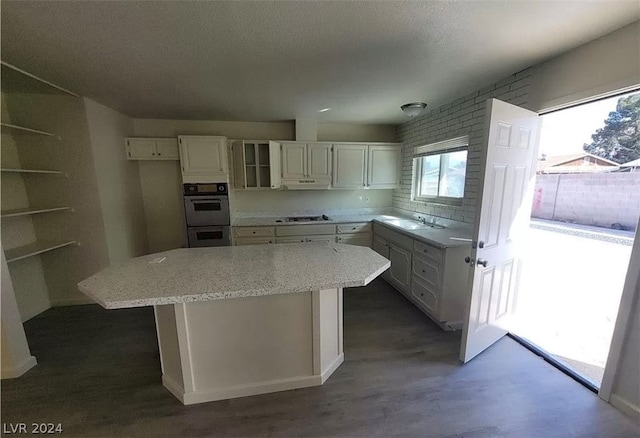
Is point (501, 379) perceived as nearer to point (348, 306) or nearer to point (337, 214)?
point (348, 306)

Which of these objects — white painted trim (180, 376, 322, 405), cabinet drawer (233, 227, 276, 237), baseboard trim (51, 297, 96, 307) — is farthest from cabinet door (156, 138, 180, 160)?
white painted trim (180, 376, 322, 405)

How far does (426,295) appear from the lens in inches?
104

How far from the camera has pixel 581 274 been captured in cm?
324

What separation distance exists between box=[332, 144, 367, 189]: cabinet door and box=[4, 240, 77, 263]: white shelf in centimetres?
341

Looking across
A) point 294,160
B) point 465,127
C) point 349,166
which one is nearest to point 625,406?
point 465,127

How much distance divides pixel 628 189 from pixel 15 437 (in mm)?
5208

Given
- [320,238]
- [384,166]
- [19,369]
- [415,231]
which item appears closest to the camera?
[19,369]

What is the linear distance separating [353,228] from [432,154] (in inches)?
59.7

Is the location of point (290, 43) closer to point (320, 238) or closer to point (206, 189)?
point (206, 189)

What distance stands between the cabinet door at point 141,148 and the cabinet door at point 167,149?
0.21 feet

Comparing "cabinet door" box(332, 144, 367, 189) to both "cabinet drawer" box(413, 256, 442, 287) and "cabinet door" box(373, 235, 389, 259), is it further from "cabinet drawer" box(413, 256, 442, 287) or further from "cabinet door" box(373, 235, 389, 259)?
"cabinet drawer" box(413, 256, 442, 287)

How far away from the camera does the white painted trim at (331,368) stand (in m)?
1.82

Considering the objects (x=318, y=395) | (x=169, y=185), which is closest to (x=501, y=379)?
(x=318, y=395)

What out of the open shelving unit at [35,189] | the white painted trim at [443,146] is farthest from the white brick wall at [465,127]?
the open shelving unit at [35,189]
